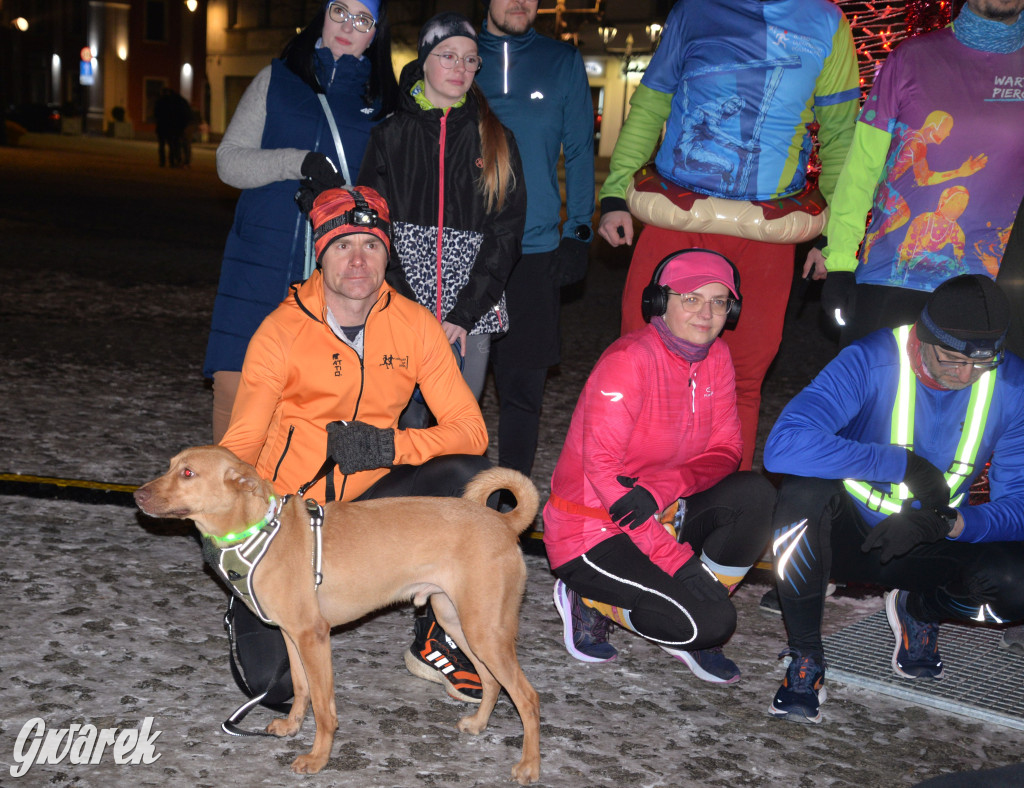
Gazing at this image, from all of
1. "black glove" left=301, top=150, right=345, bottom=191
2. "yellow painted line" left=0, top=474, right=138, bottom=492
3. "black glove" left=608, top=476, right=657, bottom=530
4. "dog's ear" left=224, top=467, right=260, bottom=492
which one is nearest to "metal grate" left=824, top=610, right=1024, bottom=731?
"black glove" left=608, top=476, right=657, bottom=530

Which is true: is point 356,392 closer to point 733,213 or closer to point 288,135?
point 288,135

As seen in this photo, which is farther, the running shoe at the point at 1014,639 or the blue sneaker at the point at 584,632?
the running shoe at the point at 1014,639

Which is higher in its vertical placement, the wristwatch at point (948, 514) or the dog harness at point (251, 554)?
the wristwatch at point (948, 514)

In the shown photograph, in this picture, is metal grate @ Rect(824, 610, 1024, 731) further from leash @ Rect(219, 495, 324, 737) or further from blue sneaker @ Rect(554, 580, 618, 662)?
leash @ Rect(219, 495, 324, 737)

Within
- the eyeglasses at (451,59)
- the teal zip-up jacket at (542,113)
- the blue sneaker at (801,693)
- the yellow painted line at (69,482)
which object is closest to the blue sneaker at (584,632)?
the blue sneaker at (801,693)

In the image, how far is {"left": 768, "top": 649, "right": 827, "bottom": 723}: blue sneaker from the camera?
3465 mm

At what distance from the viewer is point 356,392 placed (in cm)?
369

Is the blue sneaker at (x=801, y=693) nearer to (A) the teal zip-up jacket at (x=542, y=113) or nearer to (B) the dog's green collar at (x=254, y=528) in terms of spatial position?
(B) the dog's green collar at (x=254, y=528)

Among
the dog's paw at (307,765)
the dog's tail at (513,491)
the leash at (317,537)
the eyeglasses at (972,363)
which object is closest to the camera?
the dog's paw at (307,765)

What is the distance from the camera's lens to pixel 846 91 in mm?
4293

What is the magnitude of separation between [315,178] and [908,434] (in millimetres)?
2322

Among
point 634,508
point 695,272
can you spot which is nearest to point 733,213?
point 695,272

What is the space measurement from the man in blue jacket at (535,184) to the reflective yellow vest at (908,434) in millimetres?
1634

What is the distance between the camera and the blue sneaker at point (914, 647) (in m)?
3.82
